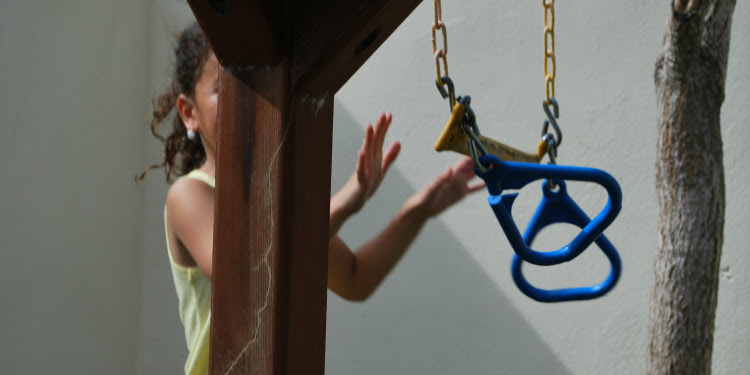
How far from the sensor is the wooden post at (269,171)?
2.61ft

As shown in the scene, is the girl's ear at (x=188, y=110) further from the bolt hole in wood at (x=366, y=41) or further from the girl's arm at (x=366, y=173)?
the bolt hole in wood at (x=366, y=41)

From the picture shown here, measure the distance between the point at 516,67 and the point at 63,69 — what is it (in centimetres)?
138

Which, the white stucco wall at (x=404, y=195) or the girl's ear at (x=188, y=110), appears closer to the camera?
the girl's ear at (x=188, y=110)

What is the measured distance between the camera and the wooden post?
2.61ft

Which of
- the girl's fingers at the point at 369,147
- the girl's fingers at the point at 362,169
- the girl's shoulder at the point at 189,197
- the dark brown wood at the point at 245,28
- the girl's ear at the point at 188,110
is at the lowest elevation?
the girl's shoulder at the point at 189,197

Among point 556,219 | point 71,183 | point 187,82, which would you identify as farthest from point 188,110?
point 71,183

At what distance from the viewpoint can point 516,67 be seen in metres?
2.20

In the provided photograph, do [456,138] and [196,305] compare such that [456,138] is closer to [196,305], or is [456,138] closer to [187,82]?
[196,305]

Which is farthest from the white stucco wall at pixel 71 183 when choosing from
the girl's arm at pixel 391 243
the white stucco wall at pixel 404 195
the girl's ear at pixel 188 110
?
the girl's arm at pixel 391 243

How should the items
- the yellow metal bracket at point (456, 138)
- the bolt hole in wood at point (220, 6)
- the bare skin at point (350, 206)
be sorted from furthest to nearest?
the bare skin at point (350, 206) → the yellow metal bracket at point (456, 138) → the bolt hole in wood at point (220, 6)

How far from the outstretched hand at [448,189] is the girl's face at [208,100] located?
1.47 ft

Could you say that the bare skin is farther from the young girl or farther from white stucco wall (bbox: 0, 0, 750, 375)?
white stucco wall (bbox: 0, 0, 750, 375)

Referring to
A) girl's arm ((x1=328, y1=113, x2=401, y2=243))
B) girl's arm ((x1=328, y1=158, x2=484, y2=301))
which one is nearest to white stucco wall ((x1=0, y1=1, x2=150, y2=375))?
girl's arm ((x1=328, y1=158, x2=484, y2=301))

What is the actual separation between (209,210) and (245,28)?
63 cm
